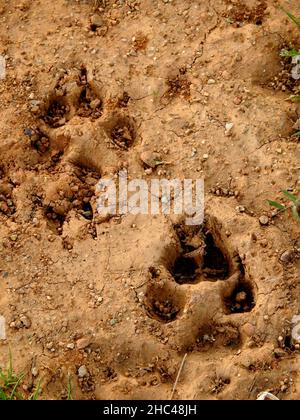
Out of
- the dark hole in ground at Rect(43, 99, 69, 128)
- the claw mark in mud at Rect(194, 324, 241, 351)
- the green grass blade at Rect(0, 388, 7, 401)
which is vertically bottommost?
the green grass blade at Rect(0, 388, 7, 401)

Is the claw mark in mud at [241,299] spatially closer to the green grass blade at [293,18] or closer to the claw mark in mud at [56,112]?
the claw mark in mud at [56,112]

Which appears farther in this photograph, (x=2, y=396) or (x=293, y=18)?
(x=293, y=18)

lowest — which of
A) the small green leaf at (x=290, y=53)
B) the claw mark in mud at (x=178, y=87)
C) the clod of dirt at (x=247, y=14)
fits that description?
the claw mark in mud at (x=178, y=87)

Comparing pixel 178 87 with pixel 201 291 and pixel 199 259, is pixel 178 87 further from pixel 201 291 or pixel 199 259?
pixel 201 291

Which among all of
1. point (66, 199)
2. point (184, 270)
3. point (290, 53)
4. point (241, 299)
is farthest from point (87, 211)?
point (290, 53)

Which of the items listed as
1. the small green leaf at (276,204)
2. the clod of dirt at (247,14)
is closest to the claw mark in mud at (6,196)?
the small green leaf at (276,204)

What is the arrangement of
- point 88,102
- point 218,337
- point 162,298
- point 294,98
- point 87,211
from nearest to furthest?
point 218,337
point 162,298
point 87,211
point 294,98
point 88,102

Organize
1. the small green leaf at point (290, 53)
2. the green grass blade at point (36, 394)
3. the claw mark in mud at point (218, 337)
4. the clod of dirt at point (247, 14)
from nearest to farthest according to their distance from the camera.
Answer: the green grass blade at point (36, 394)
the claw mark in mud at point (218, 337)
the small green leaf at point (290, 53)
the clod of dirt at point (247, 14)

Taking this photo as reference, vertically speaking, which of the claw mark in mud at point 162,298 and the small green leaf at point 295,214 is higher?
the small green leaf at point 295,214

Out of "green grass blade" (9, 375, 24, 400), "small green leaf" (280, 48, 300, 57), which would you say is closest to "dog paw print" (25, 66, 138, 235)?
"green grass blade" (9, 375, 24, 400)

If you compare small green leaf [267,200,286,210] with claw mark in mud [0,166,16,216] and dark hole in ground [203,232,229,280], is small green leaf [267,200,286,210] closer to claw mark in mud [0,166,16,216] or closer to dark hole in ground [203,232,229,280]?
dark hole in ground [203,232,229,280]
